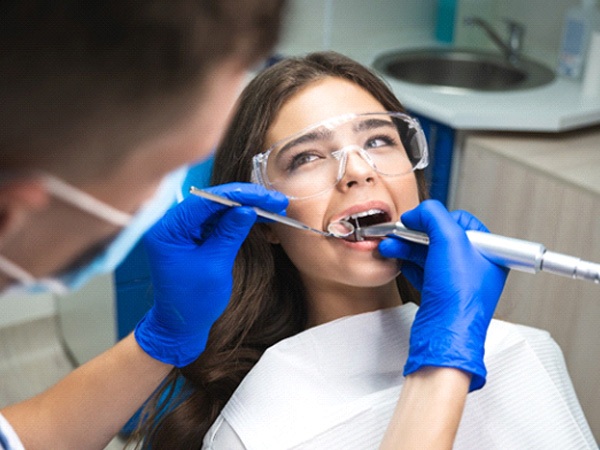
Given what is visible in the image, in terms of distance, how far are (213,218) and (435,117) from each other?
1.40 metres

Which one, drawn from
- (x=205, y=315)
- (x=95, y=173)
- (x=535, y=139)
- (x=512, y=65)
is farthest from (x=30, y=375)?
(x=95, y=173)

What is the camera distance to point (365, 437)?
1339 mm

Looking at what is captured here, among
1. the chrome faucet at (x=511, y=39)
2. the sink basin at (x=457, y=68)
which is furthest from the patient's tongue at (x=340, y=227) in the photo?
the chrome faucet at (x=511, y=39)

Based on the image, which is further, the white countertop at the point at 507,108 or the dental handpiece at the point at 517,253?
the white countertop at the point at 507,108

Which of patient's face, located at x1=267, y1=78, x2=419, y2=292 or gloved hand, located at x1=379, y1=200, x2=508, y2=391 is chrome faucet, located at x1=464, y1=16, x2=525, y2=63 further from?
gloved hand, located at x1=379, y1=200, x2=508, y2=391

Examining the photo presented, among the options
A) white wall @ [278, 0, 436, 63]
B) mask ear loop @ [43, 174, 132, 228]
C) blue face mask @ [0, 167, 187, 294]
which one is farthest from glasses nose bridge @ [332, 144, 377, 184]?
white wall @ [278, 0, 436, 63]

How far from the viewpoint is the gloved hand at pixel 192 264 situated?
49.6 inches

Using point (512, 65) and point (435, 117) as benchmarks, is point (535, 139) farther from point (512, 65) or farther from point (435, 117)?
point (512, 65)

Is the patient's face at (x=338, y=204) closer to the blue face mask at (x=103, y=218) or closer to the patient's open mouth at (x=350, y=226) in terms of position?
the patient's open mouth at (x=350, y=226)

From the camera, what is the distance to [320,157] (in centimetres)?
146

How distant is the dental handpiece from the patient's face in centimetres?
6

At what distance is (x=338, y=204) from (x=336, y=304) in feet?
0.76

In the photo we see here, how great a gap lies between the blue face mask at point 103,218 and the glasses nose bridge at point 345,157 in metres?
0.74

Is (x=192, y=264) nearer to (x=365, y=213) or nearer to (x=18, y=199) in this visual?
(x=365, y=213)
